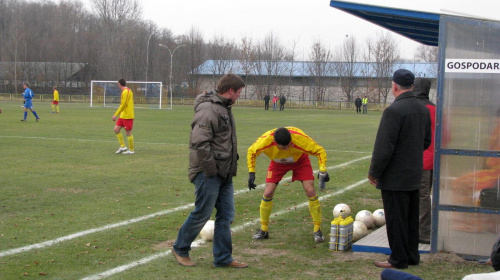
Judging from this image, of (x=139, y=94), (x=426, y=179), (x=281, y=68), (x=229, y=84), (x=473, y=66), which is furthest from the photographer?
(x=281, y=68)

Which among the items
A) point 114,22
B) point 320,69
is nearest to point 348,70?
point 320,69

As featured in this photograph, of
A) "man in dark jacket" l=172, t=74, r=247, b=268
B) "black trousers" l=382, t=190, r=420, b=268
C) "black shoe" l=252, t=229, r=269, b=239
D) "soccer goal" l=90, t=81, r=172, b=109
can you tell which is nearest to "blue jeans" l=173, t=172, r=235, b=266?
"man in dark jacket" l=172, t=74, r=247, b=268

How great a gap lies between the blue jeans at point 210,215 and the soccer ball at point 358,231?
2.07 meters

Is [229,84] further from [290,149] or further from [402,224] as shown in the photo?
[402,224]

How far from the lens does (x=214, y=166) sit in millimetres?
5727

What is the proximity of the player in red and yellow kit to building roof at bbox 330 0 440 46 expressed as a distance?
1.69 metres

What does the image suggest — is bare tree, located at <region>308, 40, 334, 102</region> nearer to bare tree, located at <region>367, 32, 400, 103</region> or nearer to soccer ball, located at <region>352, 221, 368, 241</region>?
bare tree, located at <region>367, 32, 400, 103</region>

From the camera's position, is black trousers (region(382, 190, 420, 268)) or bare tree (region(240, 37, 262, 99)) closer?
black trousers (region(382, 190, 420, 268))

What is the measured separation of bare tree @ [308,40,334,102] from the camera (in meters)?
82.6

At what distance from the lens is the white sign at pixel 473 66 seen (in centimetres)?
627

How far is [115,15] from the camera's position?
104812 millimetres

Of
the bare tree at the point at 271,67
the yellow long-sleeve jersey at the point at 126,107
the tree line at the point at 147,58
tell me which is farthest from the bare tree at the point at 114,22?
the yellow long-sleeve jersey at the point at 126,107

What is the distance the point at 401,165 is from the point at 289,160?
5.61 feet

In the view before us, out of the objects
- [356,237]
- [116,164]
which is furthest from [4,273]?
[116,164]
